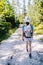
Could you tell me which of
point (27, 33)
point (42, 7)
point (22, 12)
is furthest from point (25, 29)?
point (22, 12)

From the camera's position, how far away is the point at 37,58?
10195 mm

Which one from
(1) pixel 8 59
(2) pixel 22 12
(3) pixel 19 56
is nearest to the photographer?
(1) pixel 8 59

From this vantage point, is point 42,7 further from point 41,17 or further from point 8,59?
point 8,59

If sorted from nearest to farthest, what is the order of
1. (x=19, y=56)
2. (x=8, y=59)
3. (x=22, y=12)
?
1. (x=8, y=59)
2. (x=19, y=56)
3. (x=22, y=12)

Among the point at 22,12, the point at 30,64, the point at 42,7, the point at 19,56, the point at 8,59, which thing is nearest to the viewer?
the point at 30,64

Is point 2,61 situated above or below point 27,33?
below

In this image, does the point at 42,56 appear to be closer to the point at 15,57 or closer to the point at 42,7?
the point at 15,57

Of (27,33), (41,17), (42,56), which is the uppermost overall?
(27,33)

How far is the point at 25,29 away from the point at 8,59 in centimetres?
154

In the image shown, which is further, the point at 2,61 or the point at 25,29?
the point at 25,29

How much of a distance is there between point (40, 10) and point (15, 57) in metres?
34.9

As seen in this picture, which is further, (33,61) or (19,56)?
(19,56)

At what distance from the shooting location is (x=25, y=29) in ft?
33.7

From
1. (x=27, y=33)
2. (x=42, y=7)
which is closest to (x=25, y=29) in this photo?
(x=27, y=33)
